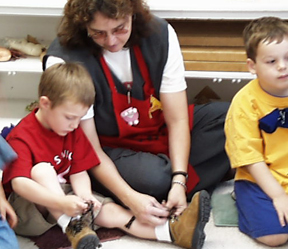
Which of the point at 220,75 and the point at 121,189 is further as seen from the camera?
the point at 220,75

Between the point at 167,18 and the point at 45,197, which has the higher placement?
the point at 167,18

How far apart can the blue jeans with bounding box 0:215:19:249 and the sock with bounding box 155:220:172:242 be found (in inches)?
14.2

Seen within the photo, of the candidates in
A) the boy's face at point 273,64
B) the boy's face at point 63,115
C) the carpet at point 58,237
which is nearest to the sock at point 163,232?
the carpet at point 58,237

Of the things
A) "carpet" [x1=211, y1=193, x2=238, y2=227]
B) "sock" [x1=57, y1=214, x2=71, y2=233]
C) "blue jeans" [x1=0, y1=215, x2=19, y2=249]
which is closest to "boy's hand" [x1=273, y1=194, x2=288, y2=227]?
"carpet" [x1=211, y1=193, x2=238, y2=227]

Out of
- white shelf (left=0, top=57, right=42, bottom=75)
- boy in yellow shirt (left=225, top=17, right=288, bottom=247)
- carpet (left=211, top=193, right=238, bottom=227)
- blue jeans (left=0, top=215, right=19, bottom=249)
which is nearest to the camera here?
blue jeans (left=0, top=215, right=19, bottom=249)

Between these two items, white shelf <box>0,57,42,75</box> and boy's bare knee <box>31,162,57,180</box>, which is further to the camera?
white shelf <box>0,57,42,75</box>

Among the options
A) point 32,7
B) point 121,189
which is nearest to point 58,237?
point 121,189

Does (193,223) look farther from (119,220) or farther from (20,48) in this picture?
(20,48)

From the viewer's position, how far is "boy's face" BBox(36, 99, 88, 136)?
3.81 ft

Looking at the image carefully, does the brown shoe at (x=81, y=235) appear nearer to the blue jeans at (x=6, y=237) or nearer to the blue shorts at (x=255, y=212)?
the blue jeans at (x=6, y=237)

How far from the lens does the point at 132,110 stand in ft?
4.52

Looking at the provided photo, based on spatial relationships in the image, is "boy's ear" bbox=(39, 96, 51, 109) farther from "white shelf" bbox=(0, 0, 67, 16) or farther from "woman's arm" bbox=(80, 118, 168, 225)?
"white shelf" bbox=(0, 0, 67, 16)

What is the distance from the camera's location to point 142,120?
1.40 metres

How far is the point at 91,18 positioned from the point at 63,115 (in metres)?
0.25
